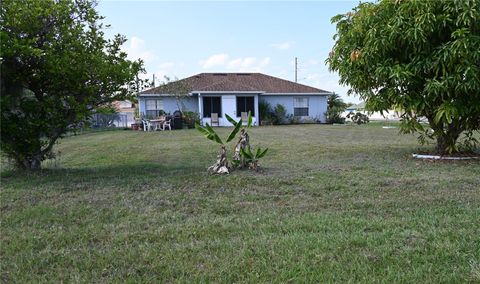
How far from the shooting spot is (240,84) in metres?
29.5

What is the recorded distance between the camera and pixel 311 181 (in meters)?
6.50

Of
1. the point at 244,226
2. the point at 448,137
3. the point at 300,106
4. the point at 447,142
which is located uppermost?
the point at 300,106

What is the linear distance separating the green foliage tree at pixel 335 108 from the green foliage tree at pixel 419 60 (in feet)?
70.7

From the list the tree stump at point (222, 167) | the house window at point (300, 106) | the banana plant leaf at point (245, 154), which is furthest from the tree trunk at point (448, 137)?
the house window at point (300, 106)

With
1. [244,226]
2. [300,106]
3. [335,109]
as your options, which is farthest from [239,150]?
[335,109]

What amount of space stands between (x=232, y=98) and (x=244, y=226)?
24.1 metres

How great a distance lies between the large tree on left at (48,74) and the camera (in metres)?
6.62

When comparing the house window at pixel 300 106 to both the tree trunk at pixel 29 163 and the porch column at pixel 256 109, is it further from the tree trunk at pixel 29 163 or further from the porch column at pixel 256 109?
the tree trunk at pixel 29 163

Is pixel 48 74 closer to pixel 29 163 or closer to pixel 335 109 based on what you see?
pixel 29 163

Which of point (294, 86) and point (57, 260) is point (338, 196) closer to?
point (57, 260)

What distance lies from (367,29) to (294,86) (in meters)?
23.4

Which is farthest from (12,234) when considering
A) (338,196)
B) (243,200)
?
(338,196)

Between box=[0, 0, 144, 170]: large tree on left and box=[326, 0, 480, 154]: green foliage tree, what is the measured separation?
15.9 feet

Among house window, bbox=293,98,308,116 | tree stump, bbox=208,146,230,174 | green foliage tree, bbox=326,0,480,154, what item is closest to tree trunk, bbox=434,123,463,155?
green foliage tree, bbox=326,0,480,154
